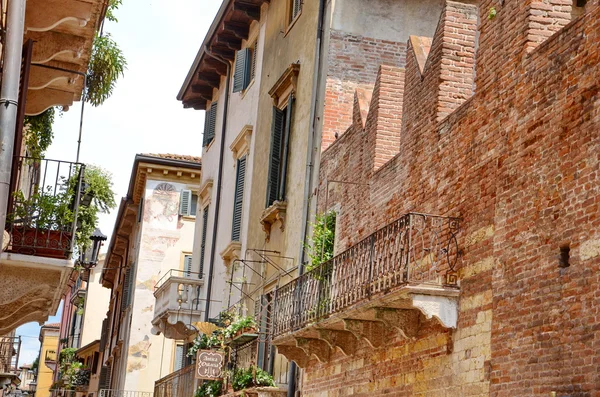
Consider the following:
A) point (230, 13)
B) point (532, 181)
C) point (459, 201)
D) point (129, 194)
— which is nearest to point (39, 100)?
point (459, 201)

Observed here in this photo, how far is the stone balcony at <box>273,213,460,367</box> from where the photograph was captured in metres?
11.5

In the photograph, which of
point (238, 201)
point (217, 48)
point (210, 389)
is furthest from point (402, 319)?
point (217, 48)

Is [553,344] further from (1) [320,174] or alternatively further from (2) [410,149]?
(1) [320,174]

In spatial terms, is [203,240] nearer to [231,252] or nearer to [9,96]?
[231,252]

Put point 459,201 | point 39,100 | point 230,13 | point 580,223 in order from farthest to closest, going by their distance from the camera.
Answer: point 230,13, point 39,100, point 459,201, point 580,223

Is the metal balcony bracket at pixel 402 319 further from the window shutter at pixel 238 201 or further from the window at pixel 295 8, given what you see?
the window shutter at pixel 238 201

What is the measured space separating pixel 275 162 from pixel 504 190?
10.5 metres

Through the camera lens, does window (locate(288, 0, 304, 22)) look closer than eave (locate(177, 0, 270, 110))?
Yes

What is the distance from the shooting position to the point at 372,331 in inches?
528

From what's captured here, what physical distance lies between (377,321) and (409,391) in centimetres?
103

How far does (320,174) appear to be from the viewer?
1800cm

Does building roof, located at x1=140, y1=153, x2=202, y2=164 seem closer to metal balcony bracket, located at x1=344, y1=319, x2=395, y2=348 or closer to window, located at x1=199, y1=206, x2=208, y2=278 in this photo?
window, located at x1=199, y1=206, x2=208, y2=278

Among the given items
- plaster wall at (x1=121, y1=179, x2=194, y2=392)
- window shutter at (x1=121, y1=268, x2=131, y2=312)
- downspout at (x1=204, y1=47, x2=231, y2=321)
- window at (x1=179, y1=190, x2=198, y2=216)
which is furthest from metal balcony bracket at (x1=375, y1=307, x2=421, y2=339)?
window shutter at (x1=121, y1=268, x2=131, y2=312)

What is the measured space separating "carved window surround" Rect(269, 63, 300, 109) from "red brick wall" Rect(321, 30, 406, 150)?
2.11 metres
